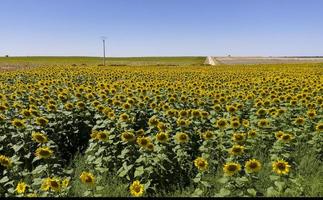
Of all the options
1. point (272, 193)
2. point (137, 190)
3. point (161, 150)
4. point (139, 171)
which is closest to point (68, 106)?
point (161, 150)

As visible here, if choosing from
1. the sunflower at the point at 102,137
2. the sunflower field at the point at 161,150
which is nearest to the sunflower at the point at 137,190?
the sunflower field at the point at 161,150

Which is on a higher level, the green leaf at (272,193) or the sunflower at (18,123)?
the sunflower at (18,123)

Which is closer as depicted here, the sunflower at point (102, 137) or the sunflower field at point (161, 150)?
the sunflower field at point (161, 150)

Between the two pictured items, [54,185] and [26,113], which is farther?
[26,113]

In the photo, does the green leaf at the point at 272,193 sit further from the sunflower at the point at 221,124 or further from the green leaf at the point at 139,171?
the sunflower at the point at 221,124

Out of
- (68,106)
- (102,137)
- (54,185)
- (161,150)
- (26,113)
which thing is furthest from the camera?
(68,106)

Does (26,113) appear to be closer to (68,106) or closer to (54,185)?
(68,106)

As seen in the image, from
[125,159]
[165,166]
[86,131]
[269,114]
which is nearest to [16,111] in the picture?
[86,131]

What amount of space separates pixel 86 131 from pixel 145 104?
1616 millimetres

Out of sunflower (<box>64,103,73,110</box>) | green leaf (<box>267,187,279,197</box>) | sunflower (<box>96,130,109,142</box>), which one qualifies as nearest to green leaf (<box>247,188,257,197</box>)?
green leaf (<box>267,187,279,197</box>)

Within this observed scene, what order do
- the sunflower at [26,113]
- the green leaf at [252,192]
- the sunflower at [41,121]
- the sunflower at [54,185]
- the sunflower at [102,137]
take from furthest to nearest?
1. the sunflower at [26,113]
2. the sunflower at [41,121]
3. the sunflower at [102,137]
4. the green leaf at [252,192]
5. the sunflower at [54,185]

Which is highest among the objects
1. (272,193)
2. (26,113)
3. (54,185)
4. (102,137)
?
(26,113)

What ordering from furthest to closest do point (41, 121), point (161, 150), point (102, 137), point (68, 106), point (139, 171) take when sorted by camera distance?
point (68, 106)
point (41, 121)
point (102, 137)
point (161, 150)
point (139, 171)

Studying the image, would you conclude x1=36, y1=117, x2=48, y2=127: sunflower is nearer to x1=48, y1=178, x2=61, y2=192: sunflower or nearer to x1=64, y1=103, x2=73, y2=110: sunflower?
x1=64, y1=103, x2=73, y2=110: sunflower
